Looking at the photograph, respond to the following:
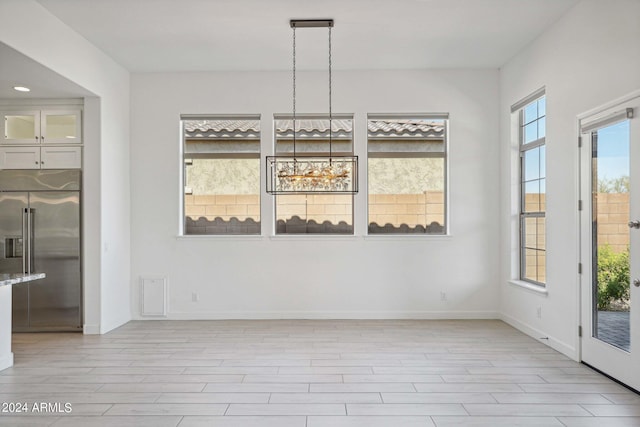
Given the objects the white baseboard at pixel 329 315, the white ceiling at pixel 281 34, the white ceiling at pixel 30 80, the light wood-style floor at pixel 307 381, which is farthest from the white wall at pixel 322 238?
the white ceiling at pixel 30 80

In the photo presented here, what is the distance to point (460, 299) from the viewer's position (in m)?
6.12

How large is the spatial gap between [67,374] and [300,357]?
1.96m

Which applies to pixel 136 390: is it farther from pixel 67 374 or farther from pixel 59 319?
pixel 59 319

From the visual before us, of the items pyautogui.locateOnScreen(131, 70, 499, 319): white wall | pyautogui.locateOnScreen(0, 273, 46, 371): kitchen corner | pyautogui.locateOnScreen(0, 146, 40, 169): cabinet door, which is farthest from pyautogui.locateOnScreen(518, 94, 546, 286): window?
pyautogui.locateOnScreen(0, 146, 40, 169): cabinet door

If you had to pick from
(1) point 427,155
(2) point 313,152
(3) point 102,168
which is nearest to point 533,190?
(1) point 427,155

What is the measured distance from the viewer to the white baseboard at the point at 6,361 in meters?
4.05

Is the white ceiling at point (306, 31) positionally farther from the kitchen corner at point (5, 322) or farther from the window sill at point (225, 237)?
the kitchen corner at point (5, 322)

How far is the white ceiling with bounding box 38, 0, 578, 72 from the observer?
171 inches

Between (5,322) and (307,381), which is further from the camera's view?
(5,322)

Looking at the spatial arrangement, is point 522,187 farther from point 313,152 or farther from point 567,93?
point 313,152

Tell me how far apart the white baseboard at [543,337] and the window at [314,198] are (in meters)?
2.23

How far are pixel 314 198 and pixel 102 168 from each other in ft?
8.43

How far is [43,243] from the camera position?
5.47 meters

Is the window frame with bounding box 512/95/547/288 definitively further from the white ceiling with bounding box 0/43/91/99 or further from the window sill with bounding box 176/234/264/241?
the white ceiling with bounding box 0/43/91/99
